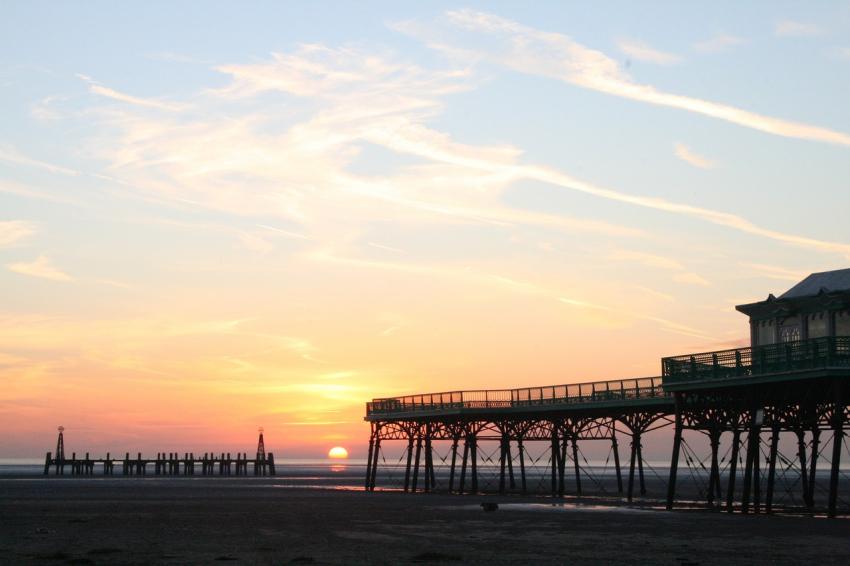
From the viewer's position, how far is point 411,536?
41.2 meters

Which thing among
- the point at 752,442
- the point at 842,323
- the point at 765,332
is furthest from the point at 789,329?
the point at 752,442

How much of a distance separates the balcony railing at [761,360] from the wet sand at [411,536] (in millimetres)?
6135

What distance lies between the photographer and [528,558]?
33.2m

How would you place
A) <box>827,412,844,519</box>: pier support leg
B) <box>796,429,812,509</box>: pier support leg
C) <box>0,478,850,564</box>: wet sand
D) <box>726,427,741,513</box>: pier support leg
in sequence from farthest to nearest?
<box>796,429,812,509</box>: pier support leg < <box>726,427,741,513</box>: pier support leg < <box>827,412,844,519</box>: pier support leg < <box>0,478,850,564</box>: wet sand

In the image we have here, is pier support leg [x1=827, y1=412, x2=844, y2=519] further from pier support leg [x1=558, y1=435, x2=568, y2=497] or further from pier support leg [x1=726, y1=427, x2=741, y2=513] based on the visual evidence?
pier support leg [x1=558, y1=435, x2=568, y2=497]

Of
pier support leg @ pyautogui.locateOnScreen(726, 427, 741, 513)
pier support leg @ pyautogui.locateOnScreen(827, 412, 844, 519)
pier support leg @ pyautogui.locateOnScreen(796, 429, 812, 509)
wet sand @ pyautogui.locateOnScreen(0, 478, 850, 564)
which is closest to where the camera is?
wet sand @ pyautogui.locateOnScreen(0, 478, 850, 564)

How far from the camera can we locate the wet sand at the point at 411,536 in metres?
33.4

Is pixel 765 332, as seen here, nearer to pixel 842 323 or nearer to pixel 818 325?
pixel 818 325

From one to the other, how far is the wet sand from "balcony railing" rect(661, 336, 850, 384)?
20.1ft

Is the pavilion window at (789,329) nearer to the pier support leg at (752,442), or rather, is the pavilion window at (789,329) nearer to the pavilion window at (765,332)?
the pavilion window at (765,332)

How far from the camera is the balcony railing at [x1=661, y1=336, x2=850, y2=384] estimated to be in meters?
47.0

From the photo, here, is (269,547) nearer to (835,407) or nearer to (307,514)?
(307,514)

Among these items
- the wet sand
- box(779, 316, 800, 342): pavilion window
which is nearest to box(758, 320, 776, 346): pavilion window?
box(779, 316, 800, 342): pavilion window

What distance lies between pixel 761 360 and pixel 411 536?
58.6 feet
